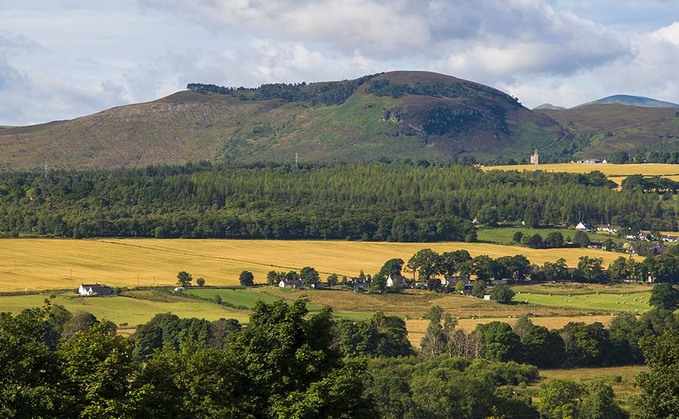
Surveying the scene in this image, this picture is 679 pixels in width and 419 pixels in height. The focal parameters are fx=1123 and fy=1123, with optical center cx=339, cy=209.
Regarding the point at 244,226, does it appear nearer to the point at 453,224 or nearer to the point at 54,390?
the point at 453,224

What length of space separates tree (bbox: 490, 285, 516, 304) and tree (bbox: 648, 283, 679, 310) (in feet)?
53.6

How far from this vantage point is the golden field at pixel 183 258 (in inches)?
5404

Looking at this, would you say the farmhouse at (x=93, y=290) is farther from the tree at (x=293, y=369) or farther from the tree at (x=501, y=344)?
the tree at (x=293, y=369)

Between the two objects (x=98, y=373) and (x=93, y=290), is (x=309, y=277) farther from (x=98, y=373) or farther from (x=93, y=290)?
(x=98, y=373)

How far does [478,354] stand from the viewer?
331ft

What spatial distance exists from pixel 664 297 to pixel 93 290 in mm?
65858

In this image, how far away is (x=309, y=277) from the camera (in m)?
140

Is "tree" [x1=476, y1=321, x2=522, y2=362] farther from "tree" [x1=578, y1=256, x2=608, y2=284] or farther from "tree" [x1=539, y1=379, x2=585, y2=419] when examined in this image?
"tree" [x1=578, y1=256, x2=608, y2=284]

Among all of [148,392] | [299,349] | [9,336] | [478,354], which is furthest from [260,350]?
[478,354]

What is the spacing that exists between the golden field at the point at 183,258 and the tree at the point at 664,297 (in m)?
29.0

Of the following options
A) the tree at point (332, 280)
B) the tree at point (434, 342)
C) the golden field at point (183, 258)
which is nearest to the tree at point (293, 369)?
the tree at point (434, 342)

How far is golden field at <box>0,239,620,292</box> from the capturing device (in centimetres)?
13725

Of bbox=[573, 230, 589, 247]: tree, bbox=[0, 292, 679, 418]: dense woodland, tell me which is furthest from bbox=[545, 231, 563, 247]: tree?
bbox=[0, 292, 679, 418]: dense woodland

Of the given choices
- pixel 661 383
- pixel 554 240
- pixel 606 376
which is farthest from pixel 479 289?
pixel 661 383
